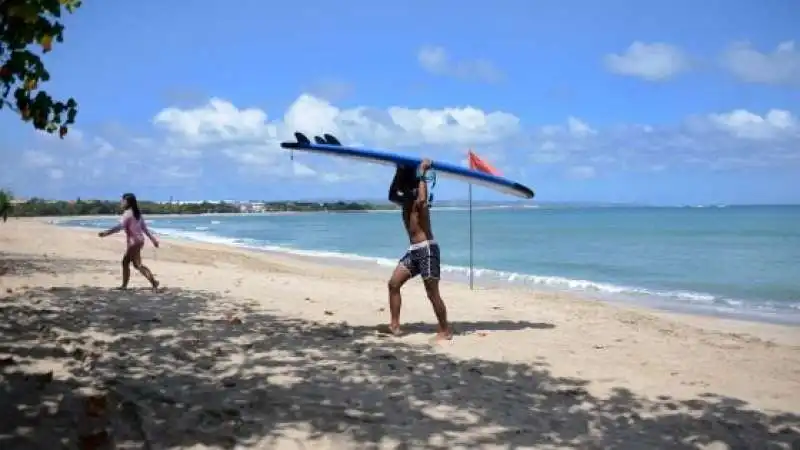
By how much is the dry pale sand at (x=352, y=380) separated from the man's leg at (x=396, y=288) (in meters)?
0.27

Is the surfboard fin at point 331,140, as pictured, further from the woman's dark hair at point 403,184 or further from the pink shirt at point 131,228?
the pink shirt at point 131,228

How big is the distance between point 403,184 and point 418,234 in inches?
24.1

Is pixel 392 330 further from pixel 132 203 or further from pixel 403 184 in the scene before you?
pixel 132 203

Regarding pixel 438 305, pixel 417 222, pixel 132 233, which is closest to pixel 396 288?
pixel 438 305

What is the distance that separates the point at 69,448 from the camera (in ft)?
12.2

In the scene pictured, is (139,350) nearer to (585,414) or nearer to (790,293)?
(585,414)

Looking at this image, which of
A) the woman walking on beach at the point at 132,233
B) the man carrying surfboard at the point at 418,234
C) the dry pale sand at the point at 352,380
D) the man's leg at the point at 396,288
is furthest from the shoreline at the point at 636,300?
the woman walking on beach at the point at 132,233

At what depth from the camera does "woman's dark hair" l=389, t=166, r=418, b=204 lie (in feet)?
24.2

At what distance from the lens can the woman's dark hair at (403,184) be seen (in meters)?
7.36

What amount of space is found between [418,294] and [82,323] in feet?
20.9

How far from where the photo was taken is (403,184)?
293 inches

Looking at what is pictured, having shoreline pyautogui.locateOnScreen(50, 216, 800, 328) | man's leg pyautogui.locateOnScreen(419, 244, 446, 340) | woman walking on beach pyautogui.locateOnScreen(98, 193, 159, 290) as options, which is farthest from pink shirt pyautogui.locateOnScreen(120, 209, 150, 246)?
shoreline pyautogui.locateOnScreen(50, 216, 800, 328)

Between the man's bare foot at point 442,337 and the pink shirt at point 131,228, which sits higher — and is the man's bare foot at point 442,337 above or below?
below

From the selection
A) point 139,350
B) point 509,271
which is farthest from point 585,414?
point 509,271
